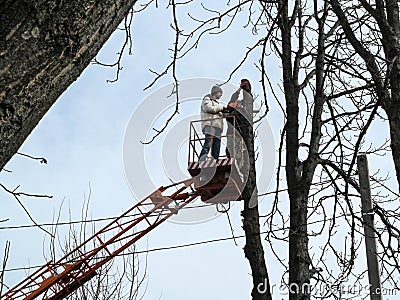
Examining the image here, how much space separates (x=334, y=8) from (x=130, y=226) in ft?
17.9

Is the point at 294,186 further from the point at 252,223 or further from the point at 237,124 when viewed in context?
the point at 237,124

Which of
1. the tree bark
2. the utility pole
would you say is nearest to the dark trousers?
the tree bark

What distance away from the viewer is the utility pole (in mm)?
5137

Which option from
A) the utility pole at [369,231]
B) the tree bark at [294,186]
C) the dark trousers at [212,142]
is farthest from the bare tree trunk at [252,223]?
the utility pole at [369,231]

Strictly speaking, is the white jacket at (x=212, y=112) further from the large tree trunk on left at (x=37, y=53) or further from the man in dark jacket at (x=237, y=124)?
the large tree trunk on left at (x=37, y=53)

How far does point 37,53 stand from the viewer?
872mm

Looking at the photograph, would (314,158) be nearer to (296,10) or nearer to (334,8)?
(296,10)

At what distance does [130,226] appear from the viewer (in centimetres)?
979

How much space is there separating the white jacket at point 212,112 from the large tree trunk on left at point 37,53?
7361mm

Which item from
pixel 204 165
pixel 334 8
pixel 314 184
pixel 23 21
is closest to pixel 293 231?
pixel 314 184

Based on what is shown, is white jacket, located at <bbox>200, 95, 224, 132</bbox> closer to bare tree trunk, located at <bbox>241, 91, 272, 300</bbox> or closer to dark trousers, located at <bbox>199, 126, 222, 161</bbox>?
dark trousers, located at <bbox>199, 126, 222, 161</bbox>

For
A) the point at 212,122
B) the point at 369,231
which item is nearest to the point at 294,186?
the point at 212,122

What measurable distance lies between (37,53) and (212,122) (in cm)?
752

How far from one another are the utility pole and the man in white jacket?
109 inches
